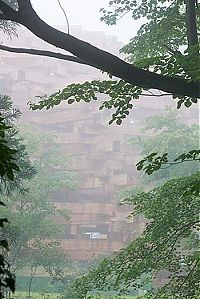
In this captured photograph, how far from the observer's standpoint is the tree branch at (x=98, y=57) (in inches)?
47.1

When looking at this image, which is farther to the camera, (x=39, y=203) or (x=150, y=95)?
(x=39, y=203)

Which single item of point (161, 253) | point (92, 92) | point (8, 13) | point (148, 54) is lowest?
point (161, 253)

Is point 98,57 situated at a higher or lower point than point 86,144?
lower

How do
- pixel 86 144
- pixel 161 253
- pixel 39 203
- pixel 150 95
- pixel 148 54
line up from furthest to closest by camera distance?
pixel 86 144 < pixel 39 203 < pixel 148 54 < pixel 161 253 < pixel 150 95

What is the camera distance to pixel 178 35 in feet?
6.66

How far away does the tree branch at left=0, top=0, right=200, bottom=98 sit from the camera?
3.92ft

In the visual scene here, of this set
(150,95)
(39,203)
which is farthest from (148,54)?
(39,203)

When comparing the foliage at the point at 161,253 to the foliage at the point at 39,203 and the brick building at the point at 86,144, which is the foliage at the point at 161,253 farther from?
the brick building at the point at 86,144

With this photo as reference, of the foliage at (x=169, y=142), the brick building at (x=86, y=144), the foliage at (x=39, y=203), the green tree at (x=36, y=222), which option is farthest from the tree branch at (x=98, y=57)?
the brick building at (x=86, y=144)

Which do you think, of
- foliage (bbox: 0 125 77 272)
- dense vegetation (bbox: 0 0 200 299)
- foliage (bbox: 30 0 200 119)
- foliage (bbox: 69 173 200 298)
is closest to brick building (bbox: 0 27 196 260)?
foliage (bbox: 0 125 77 272)

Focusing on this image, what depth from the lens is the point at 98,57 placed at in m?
1.23

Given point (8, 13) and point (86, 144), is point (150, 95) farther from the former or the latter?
point (86, 144)

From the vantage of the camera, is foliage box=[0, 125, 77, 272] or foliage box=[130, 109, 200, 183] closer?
foliage box=[0, 125, 77, 272]

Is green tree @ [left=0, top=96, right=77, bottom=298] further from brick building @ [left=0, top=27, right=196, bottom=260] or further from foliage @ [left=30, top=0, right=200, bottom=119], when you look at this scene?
foliage @ [left=30, top=0, right=200, bottom=119]
